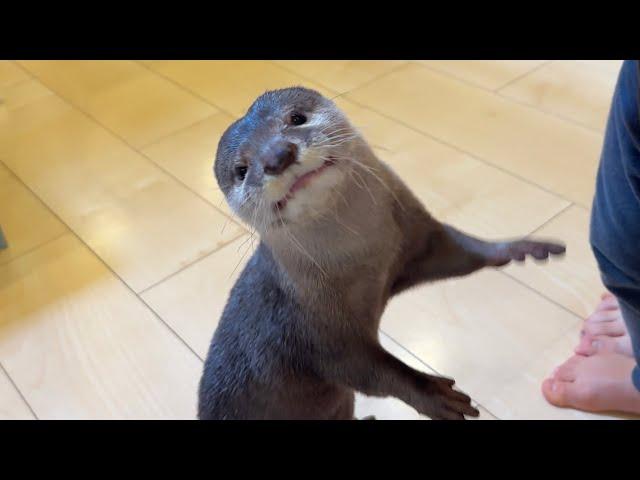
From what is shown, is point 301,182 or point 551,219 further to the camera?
point 551,219

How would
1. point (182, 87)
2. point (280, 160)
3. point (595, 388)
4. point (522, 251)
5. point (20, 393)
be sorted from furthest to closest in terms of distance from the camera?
1. point (182, 87)
2. point (20, 393)
3. point (595, 388)
4. point (522, 251)
5. point (280, 160)

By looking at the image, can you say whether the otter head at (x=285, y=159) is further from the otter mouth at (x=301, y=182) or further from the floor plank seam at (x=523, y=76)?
the floor plank seam at (x=523, y=76)

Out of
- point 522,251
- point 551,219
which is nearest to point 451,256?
point 522,251

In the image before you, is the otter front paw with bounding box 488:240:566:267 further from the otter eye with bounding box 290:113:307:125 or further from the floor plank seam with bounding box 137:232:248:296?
the floor plank seam with bounding box 137:232:248:296

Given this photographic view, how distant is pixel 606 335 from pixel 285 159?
82cm

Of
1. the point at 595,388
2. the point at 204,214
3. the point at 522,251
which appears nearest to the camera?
the point at 522,251

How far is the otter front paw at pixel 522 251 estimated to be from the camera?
91 centimetres

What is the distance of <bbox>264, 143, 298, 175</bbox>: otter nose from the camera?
26.0 inches

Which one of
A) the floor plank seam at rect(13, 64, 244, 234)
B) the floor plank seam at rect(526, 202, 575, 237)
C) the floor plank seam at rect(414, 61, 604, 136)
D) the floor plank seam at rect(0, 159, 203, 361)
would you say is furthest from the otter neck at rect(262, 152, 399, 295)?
the floor plank seam at rect(414, 61, 604, 136)

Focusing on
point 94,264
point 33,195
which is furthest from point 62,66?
point 94,264

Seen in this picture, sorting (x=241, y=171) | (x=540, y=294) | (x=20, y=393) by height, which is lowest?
(x=20, y=393)

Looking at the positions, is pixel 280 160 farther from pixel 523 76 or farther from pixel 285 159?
pixel 523 76

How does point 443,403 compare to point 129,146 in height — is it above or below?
above

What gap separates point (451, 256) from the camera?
3.09ft
